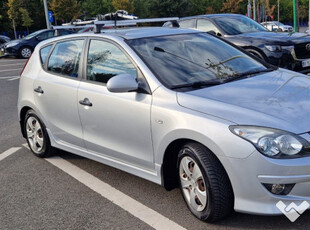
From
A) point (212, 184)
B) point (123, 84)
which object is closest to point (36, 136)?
point (123, 84)

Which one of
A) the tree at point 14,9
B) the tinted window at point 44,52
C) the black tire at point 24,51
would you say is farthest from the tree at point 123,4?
the tinted window at point 44,52

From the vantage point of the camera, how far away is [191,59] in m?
4.09

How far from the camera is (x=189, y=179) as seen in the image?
11.3ft

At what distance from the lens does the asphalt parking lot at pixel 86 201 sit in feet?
11.2

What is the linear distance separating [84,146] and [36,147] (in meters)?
1.19

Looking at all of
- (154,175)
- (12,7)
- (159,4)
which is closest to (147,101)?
(154,175)

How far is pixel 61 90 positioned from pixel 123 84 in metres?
1.25

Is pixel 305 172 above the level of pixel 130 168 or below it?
above

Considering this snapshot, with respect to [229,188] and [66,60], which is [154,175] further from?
[66,60]

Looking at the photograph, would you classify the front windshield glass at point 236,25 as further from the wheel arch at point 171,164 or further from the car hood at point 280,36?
the wheel arch at point 171,164

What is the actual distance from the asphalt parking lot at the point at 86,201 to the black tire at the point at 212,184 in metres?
0.13

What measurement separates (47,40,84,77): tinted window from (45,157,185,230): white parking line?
1.12 meters

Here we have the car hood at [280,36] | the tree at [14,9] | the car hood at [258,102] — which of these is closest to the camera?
the car hood at [258,102]

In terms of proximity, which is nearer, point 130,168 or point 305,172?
point 305,172
